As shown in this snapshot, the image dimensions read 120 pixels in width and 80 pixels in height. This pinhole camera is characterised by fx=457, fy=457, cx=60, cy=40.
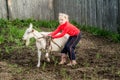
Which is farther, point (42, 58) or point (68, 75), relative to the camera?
point (42, 58)

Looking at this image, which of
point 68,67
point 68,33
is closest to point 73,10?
point 68,33

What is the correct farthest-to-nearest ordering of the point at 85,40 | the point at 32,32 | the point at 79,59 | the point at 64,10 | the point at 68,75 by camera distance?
the point at 64,10 → the point at 85,40 → the point at 79,59 → the point at 32,32 → the point at 68,75

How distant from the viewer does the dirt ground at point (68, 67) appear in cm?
862

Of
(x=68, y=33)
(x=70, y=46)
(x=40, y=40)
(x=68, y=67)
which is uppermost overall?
(x=68, y=33)

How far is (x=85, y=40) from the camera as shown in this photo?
1223cm

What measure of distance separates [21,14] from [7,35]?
2971 mm

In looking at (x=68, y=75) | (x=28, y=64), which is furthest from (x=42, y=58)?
(x=68, y=75)

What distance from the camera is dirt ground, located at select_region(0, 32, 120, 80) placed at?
8625 mm

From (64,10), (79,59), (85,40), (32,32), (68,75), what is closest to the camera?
(68,75)

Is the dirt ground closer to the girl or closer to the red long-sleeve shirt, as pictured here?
the girl

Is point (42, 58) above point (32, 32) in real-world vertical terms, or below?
below

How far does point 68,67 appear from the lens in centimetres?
934

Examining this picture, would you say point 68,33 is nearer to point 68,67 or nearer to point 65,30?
point 65,30

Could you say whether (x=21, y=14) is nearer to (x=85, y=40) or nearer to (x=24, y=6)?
(x=24, y=6)
